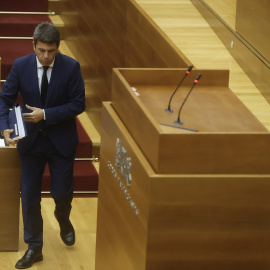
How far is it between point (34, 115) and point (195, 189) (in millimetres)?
1103

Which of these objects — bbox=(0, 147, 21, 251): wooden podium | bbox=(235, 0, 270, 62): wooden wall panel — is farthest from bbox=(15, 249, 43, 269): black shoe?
bbox=(235, 0, 270, 62): wooden wall panel

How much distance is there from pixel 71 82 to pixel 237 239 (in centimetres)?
121

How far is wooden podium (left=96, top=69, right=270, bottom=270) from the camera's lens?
2250mm

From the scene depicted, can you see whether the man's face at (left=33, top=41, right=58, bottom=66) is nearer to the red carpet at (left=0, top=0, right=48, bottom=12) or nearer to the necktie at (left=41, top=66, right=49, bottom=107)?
the necktie at (left=41, top=66, right=49, bottom=107)

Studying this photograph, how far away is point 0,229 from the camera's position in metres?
3.53

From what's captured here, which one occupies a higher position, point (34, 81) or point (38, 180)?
point (34, 81)

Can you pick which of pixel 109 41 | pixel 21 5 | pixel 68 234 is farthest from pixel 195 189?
pixel 21 5

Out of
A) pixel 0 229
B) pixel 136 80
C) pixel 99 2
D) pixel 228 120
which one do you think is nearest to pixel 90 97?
pixel 99 2

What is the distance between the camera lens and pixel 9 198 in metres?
3.50

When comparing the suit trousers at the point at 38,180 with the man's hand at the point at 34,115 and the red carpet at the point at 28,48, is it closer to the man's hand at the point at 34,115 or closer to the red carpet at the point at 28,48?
the man's hand at the point at 34,115

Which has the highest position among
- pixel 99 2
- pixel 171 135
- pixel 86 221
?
pixel 171 135

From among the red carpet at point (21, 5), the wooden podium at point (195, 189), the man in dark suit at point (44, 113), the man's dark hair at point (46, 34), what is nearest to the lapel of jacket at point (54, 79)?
the man in dark suit at point (44, 113)

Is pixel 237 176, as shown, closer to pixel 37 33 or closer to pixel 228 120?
pixel 228 120

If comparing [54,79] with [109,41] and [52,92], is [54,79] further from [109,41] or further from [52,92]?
Answer: [109,41]
